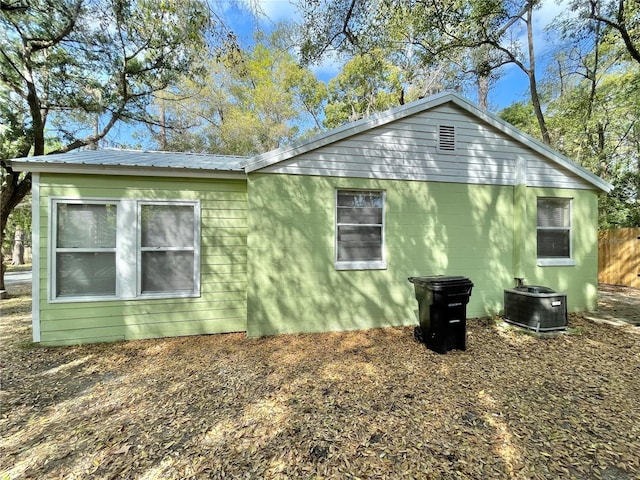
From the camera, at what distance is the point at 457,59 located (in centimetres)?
1238

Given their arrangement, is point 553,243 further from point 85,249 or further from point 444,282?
point 85,249

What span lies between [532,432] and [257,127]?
17591 mm

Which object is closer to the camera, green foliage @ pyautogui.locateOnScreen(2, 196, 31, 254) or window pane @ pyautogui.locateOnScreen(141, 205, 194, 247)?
window pane @ pyautogui.locateOnScreen(141, 205, 194, 247)

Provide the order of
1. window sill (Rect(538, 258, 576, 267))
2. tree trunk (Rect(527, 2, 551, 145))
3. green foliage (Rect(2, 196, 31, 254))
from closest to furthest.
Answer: window sill (Rect(538, 258, 576, 267)) → tree trunk (Rect(527, 2, 551, 145)) → green foliage (Rect(2, 196, 31, 254))

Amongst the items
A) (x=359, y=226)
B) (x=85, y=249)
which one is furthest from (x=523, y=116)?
(x=85, y=249)

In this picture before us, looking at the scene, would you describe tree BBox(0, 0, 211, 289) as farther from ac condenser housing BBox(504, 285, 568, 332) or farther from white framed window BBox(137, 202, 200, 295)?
ac condenser housing BBox(504, 285, 568, 332)

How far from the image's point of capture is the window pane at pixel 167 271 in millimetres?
5117

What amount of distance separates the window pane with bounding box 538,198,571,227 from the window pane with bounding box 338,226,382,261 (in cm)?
380

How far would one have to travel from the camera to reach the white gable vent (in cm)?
591

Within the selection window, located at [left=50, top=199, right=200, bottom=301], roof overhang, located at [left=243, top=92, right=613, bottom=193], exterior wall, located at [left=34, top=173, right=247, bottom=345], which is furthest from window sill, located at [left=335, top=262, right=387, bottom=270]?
window, located at [left=50, top=199, right=200, bottom=301]

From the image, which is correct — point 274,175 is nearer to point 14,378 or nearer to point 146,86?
point 14,378

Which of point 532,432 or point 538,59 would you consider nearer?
point 532,432

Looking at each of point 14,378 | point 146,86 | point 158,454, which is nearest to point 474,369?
point 158,454

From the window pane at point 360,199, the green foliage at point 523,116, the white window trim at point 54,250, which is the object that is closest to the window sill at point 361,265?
the window pane at point 360,199
